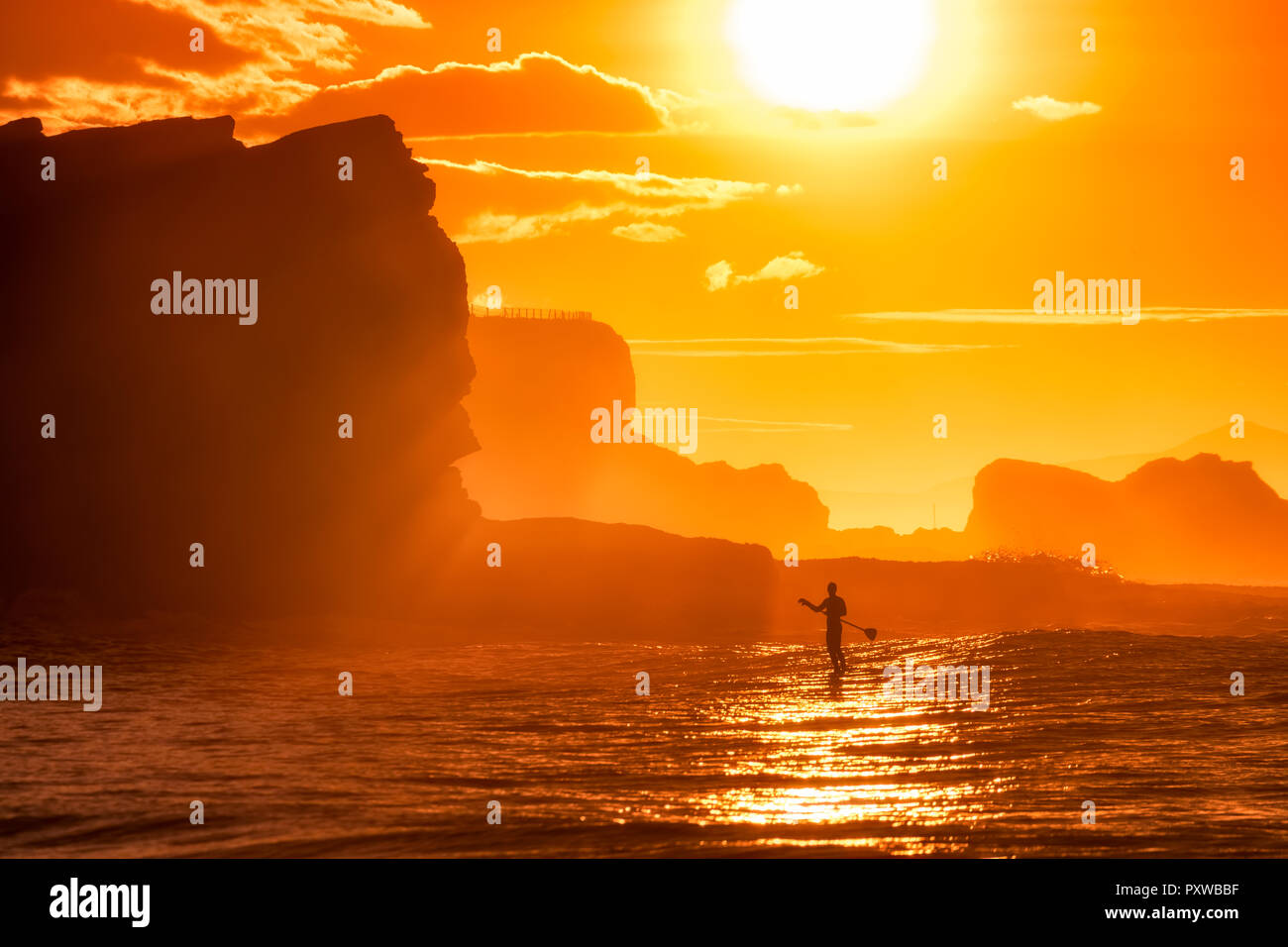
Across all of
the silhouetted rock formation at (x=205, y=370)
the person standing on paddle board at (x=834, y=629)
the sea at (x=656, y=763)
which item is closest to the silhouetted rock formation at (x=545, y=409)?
the silhouetted rock formation at (x=205, y=370)

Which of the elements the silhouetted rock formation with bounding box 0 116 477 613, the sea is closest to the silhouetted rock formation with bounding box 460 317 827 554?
the silhouetted rock formation with bounding box 0 116 477 613

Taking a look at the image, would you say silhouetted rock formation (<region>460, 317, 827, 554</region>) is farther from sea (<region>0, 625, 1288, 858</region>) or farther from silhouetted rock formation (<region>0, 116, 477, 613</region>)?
sea (<region>0, 625, 1288, 858</region>)

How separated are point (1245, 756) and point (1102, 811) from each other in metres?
5.50

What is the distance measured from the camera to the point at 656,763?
63.0 ft

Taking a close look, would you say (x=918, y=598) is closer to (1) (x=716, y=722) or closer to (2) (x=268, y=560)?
(2) (x=268, y=560)

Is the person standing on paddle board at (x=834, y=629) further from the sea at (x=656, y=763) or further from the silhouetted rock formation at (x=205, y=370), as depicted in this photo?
the silhouetted rock formation at (x=205, y=370)

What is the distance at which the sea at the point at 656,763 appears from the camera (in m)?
14.6

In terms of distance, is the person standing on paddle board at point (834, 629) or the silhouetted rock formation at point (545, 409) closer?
the person standing on paddle board at point (834, 629)

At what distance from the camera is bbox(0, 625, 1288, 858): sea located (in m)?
14.6

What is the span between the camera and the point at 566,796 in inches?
663

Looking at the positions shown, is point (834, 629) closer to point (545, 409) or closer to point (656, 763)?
point (656, 763)

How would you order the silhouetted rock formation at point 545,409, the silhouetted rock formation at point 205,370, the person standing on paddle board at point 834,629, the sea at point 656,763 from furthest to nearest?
the silhouetted rock formation at point 545,409 < the silhouetted rock formation at point 205,370 < the person standing on paddle board at point 834,629 < the sea at point 656,763
